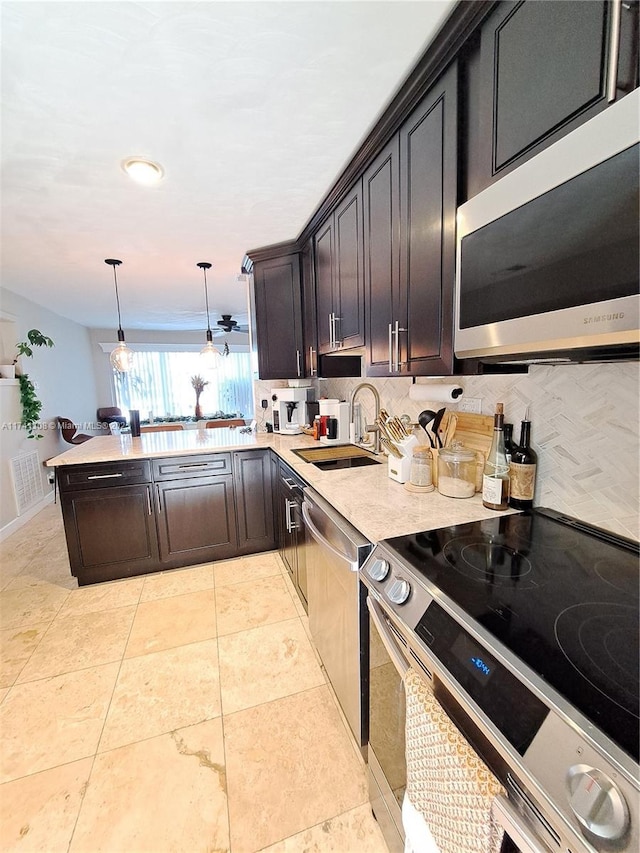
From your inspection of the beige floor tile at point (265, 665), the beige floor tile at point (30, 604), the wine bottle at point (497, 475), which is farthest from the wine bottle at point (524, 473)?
the beige floor tile at point (30, 604)

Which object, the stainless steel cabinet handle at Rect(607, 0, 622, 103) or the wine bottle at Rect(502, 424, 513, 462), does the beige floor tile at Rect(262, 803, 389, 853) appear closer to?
the wine bottle at Rect(502, 424, 513, 462)

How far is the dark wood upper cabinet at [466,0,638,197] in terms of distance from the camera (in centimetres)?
65

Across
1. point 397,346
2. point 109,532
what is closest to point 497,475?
point 397,346

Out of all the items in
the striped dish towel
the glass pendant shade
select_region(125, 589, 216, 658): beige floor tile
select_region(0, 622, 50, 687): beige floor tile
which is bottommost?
select_region(125, 589, 216, 658): beige floor tile

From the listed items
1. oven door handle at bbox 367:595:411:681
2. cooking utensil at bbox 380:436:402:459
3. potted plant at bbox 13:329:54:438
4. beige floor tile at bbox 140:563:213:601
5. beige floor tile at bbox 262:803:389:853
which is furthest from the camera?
potted plant at bbox 13:329:54:438

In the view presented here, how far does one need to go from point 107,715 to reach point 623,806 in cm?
187

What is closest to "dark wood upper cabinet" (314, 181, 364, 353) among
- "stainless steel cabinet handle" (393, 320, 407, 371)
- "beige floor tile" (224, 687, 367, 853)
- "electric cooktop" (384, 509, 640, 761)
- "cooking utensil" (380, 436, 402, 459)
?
"stainless steel cabinet handle" (393, 320, 407, 371)

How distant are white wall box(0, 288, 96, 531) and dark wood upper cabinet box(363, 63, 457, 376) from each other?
154 inches

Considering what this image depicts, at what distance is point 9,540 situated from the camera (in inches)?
128

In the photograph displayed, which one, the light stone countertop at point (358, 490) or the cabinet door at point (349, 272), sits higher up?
the cabinet door at point (349, 272)

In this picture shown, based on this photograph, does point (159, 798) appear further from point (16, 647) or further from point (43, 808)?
point (16, 647)

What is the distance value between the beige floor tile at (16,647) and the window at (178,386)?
17.6ft

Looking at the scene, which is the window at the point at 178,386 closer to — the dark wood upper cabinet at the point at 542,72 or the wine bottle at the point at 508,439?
the wine bottle at the point at 508,439

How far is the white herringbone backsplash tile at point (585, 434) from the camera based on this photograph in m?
0.96
